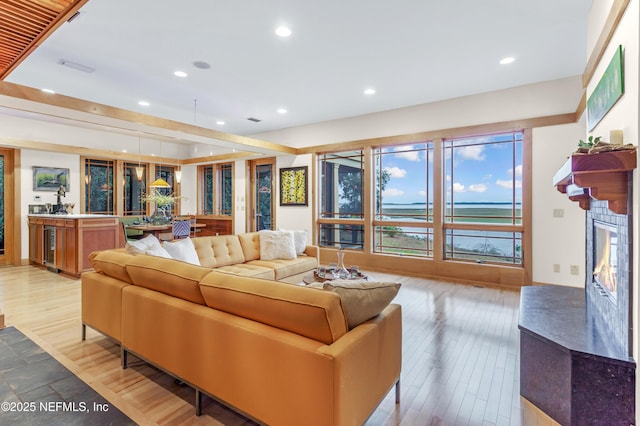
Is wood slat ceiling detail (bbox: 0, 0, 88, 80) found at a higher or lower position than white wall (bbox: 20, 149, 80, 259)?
higher

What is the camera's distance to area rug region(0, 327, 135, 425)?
183 cm

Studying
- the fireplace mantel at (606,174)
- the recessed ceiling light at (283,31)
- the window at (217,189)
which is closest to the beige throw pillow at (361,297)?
the fireplace mantel at (606,174)

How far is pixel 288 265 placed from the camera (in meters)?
4.16

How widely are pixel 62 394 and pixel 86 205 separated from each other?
670cm

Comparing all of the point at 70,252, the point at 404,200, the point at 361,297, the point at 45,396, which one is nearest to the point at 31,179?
the point at 70,252

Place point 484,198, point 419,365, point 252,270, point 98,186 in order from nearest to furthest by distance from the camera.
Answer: point 419,365 → point 252,270 → point 484,198 → point 98,186

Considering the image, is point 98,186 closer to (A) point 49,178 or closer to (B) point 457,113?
(A) point 49,178

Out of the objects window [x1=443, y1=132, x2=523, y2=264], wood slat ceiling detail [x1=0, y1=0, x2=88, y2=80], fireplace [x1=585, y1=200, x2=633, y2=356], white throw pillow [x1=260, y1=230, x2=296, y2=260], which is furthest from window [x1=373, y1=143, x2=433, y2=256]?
wood slat ceiling detail [x1=0, y1=0, x2=88, y2=80]

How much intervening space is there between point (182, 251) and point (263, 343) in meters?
2.35

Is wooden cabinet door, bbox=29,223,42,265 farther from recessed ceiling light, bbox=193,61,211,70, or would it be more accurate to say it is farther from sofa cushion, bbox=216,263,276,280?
recessed ceiling light, bbox=193,61,211,70

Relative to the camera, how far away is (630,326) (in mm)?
1625

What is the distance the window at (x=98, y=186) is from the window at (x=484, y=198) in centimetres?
775

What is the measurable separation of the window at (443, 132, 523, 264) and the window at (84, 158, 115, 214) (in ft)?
25.4

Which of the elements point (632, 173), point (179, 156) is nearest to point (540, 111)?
point (632, 173)
